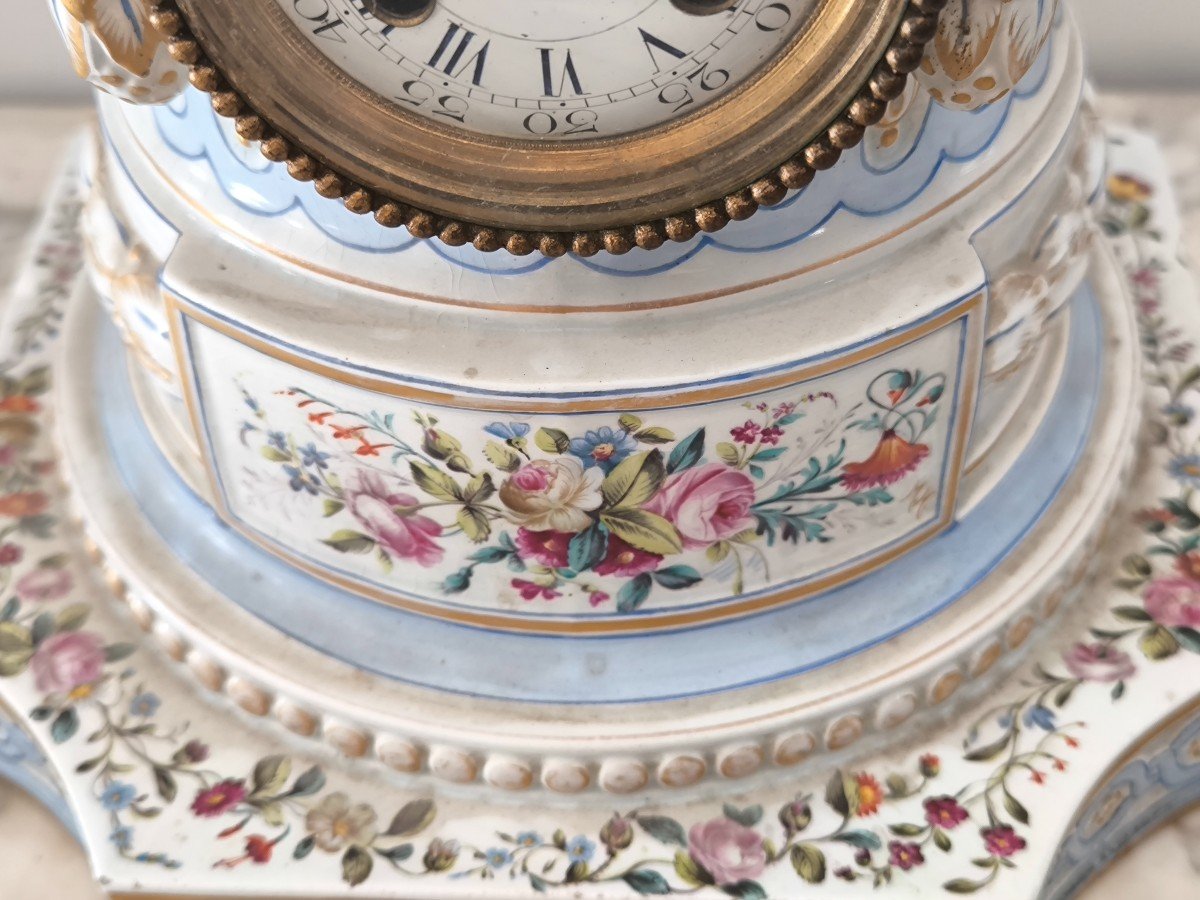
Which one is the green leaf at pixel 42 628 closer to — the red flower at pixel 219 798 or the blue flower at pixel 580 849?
the red flower at pixel 219 798

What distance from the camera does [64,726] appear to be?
0.88 metres

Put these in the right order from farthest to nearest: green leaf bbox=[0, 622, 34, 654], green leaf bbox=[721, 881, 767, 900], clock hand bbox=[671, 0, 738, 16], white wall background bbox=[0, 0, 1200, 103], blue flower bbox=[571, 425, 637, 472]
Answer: white wall background bbox=[0, 0, 1200, 103] < green leaf bbox=[0, 622, 34, 654] < green leaf bbox=[721, 881, 767, 900] < blue flower bbox=[571, 425, 637, 472] < clock hand bbox=[671, 0, 738, 16]

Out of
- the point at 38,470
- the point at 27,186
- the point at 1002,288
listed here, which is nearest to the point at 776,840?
the point at 1002,288

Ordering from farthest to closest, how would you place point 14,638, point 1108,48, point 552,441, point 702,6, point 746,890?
point 1108,48 < point 14,638 < point 746,890 < point 552,441 < point 702,6

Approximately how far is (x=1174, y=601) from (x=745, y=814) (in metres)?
0.32

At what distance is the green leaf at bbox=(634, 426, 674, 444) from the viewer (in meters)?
0.71

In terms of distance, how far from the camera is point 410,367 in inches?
27.6

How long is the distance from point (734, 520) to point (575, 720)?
0.52ft

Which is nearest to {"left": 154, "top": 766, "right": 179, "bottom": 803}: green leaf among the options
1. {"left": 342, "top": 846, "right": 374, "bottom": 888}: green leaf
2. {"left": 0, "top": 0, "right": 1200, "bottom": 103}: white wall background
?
{"left": 342, "top": 846, "right": 374, "bottom": 888}: green leaf

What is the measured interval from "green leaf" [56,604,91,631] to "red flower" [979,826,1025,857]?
1.94ft

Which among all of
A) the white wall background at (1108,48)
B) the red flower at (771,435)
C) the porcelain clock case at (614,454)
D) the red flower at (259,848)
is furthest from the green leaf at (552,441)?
the white wall background at (1108,48)

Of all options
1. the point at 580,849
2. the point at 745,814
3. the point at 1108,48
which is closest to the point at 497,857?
the point at 580,849

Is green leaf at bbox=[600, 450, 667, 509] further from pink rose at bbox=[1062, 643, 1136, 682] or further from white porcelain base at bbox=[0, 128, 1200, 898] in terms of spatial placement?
pink rose at bbox=[1062, 643, 1136, 682]

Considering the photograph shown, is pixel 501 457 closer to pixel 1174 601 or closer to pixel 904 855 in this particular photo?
pixel 904 855
